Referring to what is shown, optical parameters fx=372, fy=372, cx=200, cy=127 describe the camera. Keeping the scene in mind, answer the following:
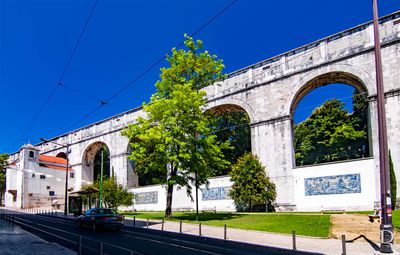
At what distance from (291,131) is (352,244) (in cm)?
1695

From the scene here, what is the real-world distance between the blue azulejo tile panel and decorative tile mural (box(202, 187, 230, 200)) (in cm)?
756

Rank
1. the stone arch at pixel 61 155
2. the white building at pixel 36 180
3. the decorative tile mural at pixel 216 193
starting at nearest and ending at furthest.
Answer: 1. the decorative tile mural at pixel 216 193
2. the white building at pixel 36 180
3. the stone arch at pixel 61 155

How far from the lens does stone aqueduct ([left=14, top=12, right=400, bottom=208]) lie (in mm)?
24938

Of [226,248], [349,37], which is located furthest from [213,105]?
[226,248]

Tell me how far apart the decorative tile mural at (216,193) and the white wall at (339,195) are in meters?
6.71

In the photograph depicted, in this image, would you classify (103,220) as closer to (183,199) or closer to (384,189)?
(384,189)

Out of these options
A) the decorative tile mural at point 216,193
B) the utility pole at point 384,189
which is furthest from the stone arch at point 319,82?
the utility pole at point 384,189

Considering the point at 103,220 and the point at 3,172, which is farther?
the point at 3,172

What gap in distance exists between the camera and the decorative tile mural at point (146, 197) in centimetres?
4162

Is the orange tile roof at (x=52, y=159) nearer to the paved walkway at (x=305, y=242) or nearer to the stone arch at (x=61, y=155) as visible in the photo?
the stone arch at (x=61, y=155)

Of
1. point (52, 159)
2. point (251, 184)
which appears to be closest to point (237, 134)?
point (251, 184)

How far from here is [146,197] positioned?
42875 millimetres

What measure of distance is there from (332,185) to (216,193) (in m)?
11.0

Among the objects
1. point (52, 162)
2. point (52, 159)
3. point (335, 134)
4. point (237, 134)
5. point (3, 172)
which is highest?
point (237, 134)
